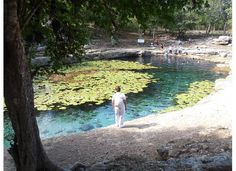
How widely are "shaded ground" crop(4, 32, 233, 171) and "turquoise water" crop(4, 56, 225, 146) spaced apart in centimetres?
231

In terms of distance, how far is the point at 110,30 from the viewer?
830cm

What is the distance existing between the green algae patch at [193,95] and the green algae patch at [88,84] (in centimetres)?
258

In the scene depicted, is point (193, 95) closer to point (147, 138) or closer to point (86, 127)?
point (86, 127)

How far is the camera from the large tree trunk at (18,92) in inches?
180

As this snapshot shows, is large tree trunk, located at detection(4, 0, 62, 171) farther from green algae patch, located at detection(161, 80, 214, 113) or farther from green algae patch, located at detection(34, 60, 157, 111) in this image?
green algae patch, located at detection(161, 80, 214, 113)

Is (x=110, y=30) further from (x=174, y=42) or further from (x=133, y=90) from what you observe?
(x=174, y=42)

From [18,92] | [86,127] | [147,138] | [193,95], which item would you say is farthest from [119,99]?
[193,95]

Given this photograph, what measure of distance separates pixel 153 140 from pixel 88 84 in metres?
12.1

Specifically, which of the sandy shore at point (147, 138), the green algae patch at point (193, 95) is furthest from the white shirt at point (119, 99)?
the green algae patch at point (193, 95)

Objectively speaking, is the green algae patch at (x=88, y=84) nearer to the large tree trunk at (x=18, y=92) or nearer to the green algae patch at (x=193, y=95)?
the green algae patch at (x=193, y=95)

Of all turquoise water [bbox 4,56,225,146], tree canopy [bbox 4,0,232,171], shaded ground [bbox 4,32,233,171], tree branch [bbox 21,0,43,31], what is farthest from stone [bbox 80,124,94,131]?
tree branch [bbox 21,0,43,31]

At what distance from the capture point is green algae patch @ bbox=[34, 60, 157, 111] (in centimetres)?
1806

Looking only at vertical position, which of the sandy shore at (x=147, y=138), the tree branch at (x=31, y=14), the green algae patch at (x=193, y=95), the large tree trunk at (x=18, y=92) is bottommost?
the green algae patch at (x=193, y=95)

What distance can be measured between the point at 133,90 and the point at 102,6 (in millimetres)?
13417
